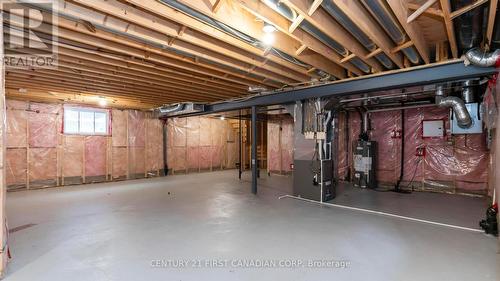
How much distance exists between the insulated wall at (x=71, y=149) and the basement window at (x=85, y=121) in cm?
13

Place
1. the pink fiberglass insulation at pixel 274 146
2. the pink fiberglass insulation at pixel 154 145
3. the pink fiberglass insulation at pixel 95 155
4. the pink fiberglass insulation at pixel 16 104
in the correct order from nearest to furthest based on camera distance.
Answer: the pink fiberglass insulation at pixel 16 104 → the pink fiberglass insulation at pixel 95 155 → the pink fiberglass insulation at pixel 154 145 → the pink fiberglass insulation at pixel 274 146

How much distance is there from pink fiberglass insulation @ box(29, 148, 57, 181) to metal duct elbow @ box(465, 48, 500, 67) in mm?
8886

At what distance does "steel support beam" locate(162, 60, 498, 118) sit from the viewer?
3.26 metres

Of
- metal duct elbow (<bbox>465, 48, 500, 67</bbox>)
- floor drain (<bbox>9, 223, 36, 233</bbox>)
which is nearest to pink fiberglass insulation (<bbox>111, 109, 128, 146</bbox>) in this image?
floor drain (<bbox>9, 223, 36, 233</bbox>)

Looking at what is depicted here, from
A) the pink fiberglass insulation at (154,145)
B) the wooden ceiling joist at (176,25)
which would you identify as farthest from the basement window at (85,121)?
the wooden ceiling joist at (176,25)

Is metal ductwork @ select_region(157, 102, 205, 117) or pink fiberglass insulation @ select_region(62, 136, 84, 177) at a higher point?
metal ductwork @ select_region(157, 102, 205, 117)

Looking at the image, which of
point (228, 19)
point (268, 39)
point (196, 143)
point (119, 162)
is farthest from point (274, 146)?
point (228, 19)

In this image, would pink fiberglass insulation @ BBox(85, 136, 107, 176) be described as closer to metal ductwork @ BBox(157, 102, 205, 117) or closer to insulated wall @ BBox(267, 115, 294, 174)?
metal ductwork @ BBox(157, 102, 205, 117)

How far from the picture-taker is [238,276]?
7.55 ft

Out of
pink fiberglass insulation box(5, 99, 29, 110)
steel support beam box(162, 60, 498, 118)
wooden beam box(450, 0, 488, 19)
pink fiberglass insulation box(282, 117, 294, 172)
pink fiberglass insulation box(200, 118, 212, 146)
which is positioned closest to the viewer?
wooden beam box(450, 0, 488, 19)

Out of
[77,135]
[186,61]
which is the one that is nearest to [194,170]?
[77,135]

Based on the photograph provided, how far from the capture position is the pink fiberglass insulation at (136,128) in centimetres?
842

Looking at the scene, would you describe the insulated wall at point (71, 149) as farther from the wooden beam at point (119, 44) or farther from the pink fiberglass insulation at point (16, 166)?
the wooden beam at point (119, 44)

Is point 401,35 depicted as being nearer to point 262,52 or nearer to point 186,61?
point 262,52
